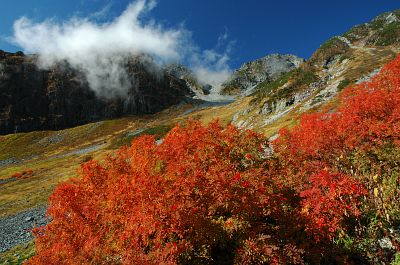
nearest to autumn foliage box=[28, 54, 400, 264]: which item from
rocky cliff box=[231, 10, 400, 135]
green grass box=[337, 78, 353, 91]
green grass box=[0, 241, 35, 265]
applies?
green grass box=[0, 241, 35, 265]

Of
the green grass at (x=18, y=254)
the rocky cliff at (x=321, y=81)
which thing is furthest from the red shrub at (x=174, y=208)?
the rocky cliff at (x=321, y=81)

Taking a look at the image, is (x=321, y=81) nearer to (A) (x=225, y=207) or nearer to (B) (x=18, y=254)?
(B) (x=18, y=254)

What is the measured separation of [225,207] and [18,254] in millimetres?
31892

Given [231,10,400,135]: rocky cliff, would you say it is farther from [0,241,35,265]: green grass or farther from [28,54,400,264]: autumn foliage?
[0,241,35,265]: green grass

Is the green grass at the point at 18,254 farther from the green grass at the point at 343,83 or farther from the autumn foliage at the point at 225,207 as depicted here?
the green grass at the point at 343,83

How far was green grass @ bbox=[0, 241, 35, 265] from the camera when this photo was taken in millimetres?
37084

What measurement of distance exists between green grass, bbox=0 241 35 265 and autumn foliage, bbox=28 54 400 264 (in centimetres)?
1372

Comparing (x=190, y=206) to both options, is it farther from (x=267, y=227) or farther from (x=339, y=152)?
(x=339, y=152)

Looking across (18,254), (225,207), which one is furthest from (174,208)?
(18,254)

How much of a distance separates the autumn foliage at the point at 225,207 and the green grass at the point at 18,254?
13718 mm

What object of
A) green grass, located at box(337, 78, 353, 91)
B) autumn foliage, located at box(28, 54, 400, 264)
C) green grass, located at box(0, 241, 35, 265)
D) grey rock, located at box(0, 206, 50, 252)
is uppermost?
green grass, located at box(337, 78, 353, 91)

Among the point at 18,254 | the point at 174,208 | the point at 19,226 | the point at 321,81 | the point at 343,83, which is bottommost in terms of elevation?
the point at 19,226

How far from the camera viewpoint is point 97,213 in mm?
23125

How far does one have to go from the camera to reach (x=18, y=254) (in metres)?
39.4
